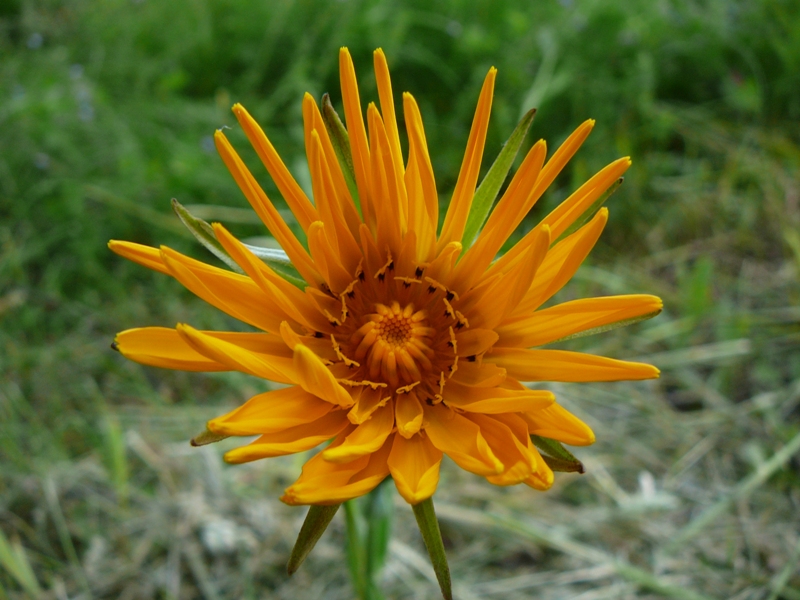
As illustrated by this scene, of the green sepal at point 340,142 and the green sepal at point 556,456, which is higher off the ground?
the green sepal at point 340,142

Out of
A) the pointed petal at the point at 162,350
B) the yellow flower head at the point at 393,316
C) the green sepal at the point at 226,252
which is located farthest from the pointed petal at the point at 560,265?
the pointed petal at the point at 162,350

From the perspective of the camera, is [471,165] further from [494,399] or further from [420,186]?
[494,399]

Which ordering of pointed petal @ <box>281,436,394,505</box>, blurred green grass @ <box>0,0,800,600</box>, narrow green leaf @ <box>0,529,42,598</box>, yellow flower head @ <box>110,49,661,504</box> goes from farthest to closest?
blurred green grass @ <box>0,0,800,600</box> < narrow green leaf @ <box>0,529,42,598</box> < yellow flower head @ <box>110,49,661,504</box> < pointed petal @ <box>281,436,394,505</box>

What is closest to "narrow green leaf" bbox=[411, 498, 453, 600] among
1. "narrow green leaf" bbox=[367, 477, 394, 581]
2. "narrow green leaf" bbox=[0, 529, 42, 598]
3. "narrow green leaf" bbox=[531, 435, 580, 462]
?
"narrow green leaf" bbox=[531, 435, 580, 462]

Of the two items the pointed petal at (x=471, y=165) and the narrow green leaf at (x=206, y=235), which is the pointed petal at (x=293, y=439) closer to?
the narrow green leaf at (x=206, y=235)

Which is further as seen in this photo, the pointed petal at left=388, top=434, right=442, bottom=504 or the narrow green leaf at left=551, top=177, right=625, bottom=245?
the narrow green leaf at left=551, top=177, right=625, bottom=245

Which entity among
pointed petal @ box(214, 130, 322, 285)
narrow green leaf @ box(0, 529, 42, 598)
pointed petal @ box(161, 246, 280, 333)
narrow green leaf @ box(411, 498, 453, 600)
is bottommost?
narrow green leaf @ box(0, 529, 42, 598)

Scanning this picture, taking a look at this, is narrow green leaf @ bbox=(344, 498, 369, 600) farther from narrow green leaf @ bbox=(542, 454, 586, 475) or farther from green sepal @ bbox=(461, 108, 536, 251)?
green sepal @ bbox=(461, 108, 536, 251)

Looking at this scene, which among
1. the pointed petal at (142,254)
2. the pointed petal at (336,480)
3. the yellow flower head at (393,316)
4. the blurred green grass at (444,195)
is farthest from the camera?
the blurred green grass at (444,195)
